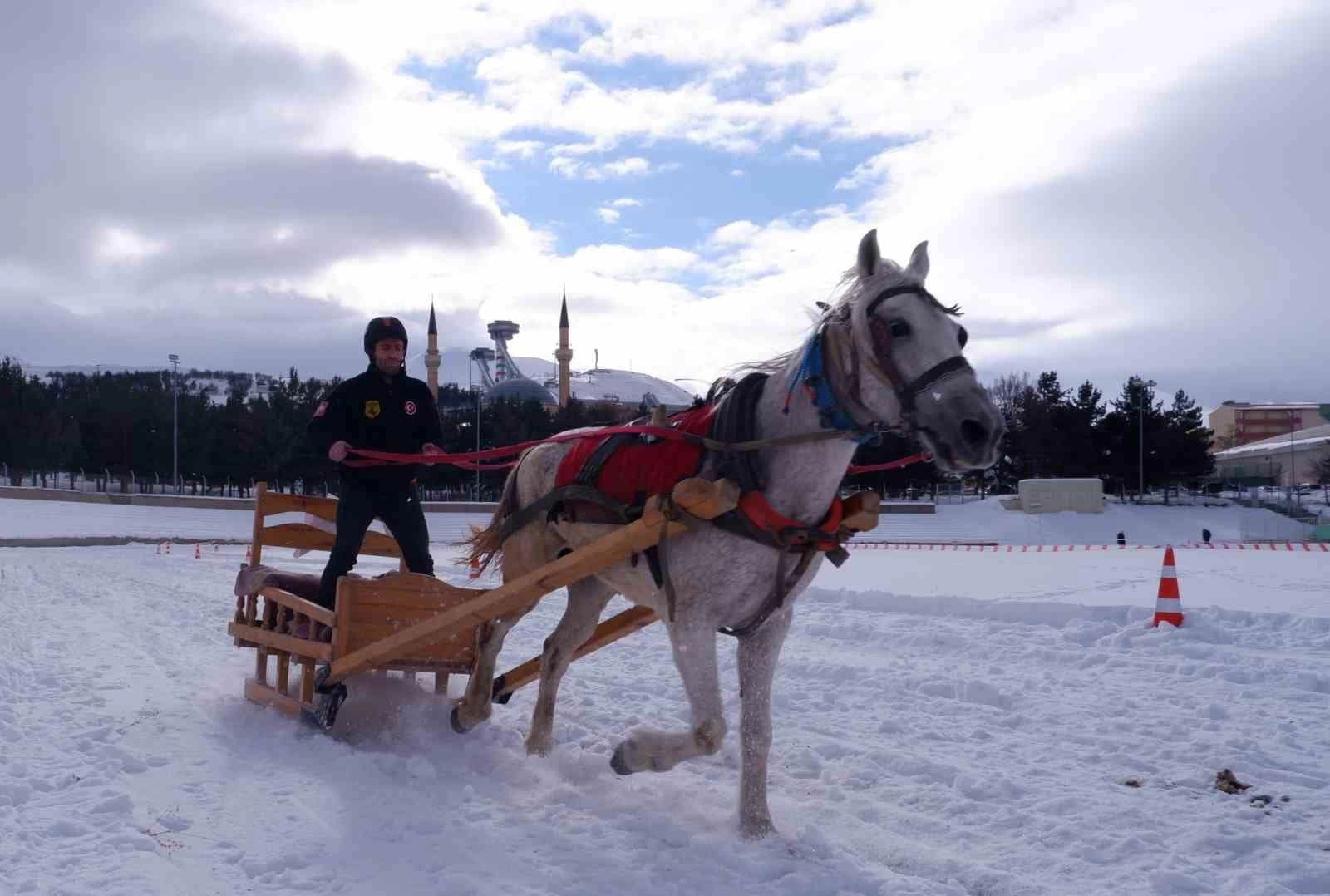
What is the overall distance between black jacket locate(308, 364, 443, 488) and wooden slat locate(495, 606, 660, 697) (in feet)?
4.24

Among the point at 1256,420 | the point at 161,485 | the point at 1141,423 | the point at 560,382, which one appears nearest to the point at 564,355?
the point at 560,382

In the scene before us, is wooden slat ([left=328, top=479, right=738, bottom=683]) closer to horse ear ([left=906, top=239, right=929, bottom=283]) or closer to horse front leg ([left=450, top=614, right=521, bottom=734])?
horse front leg ([left=450, top=614, right=521, bottom=734])

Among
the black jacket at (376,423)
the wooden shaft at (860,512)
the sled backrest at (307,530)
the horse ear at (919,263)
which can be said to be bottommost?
the sled backrest at (307,530)

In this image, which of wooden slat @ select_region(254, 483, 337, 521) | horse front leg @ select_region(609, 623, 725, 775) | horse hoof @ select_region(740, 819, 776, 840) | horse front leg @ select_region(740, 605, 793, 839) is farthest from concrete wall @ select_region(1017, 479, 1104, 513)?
horse front leg @ select_region(609, 623, 725, 775)

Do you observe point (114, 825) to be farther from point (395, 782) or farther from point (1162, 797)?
point (1162, 797)

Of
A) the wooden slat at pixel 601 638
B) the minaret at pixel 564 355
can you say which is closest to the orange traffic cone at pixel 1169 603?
the wooden slat at pixel 601 638

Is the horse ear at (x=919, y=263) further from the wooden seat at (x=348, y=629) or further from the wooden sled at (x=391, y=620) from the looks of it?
the wooden seat at (x=348, y=629)

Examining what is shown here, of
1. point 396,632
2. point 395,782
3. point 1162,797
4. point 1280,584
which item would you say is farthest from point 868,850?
point 1280,584

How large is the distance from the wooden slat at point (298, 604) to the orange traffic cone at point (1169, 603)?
684 cm

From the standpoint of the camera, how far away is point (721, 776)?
4969 millimetres

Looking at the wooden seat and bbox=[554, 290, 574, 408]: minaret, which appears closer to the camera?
the wooden seat

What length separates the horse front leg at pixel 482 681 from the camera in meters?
5.34

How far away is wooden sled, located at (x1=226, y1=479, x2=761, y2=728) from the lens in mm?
4281

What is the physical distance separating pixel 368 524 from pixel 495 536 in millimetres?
816
